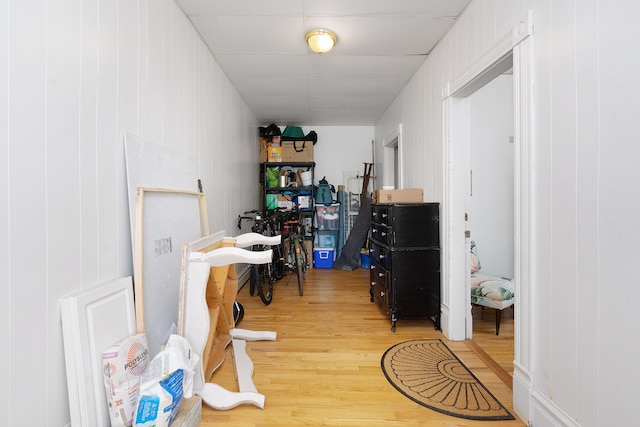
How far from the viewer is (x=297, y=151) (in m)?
4.95

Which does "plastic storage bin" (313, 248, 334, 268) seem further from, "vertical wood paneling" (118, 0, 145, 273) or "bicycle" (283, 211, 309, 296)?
"vertical wood paneling" (118, 0, 145, 273)

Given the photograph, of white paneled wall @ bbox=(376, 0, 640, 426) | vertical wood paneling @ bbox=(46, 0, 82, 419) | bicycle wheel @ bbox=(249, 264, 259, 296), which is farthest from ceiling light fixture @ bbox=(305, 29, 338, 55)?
bicycle wheel @ bbox=(249, 264, 259, 296)

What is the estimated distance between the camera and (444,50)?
2.46 meters

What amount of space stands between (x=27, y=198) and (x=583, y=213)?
2.06 m

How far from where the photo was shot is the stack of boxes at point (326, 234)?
4918 millimetres

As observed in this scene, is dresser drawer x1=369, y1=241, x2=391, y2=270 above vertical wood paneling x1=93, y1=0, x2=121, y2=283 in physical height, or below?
below

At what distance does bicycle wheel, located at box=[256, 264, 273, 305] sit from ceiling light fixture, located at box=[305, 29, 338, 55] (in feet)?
7.56

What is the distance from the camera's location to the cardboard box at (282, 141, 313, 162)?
4.95 metres

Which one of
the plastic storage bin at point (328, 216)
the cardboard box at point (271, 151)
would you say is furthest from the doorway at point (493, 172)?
the cardboard box at point (271, 151)

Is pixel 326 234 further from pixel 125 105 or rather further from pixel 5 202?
pixel 5 202

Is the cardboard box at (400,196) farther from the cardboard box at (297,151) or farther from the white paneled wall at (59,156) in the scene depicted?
the cardboard box at (297,151)

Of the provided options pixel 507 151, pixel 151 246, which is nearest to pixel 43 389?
pixel 151 246

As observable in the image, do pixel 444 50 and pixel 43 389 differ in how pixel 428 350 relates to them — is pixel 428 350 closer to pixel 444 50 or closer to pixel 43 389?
pixel 43 389

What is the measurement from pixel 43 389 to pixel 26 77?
1.08 m
